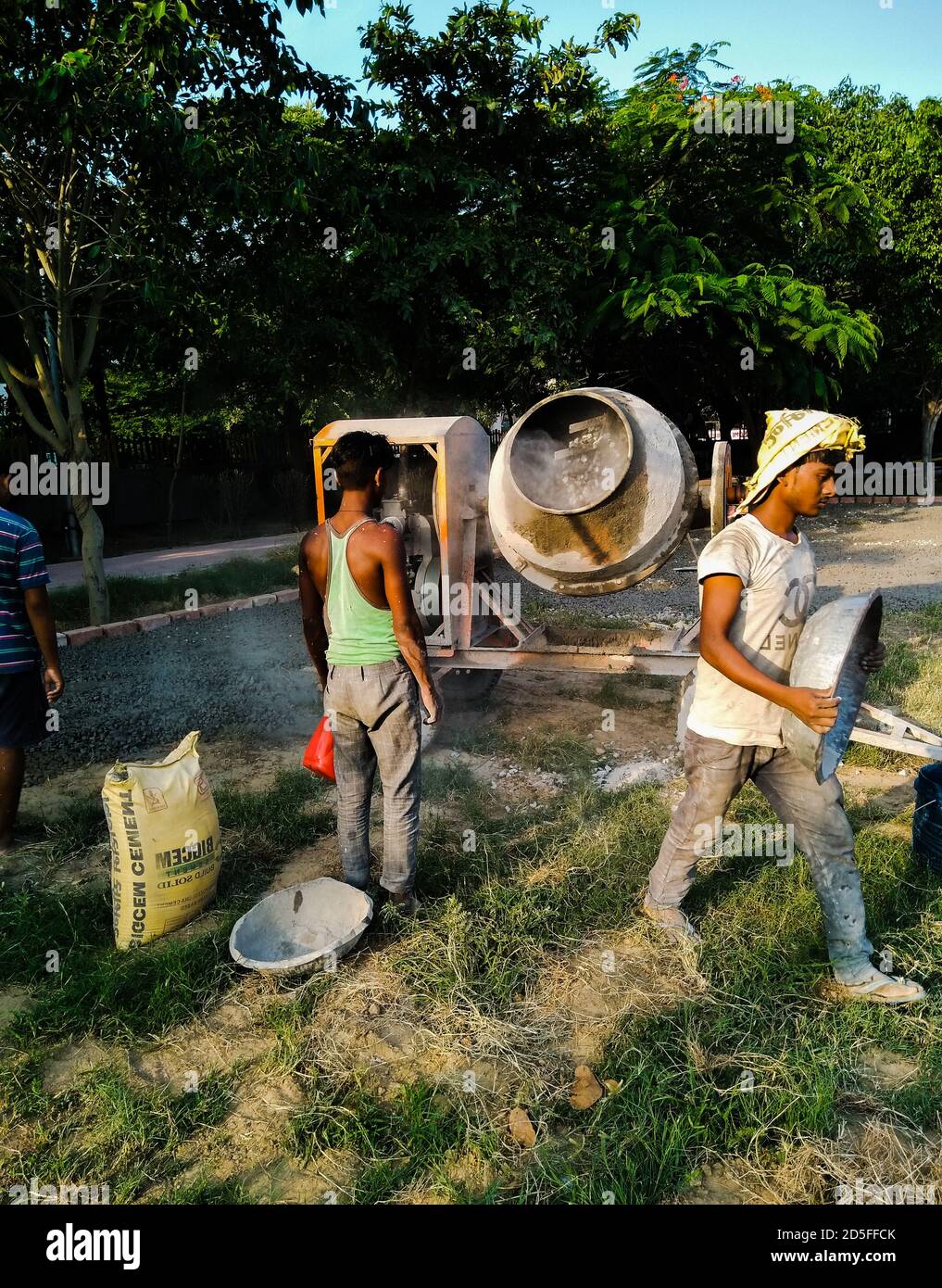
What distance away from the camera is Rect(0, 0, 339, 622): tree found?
5.59 metres

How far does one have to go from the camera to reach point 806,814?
275 cm

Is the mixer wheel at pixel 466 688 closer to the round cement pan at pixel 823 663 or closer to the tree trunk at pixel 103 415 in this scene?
the round cement pan at pixel 823 663

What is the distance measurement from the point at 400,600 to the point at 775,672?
127 cm

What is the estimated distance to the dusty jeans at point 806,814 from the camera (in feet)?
8.92

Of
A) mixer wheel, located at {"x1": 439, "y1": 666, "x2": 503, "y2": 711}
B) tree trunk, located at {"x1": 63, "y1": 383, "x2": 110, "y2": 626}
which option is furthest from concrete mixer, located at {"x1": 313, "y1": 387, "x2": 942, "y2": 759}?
tree trunk, located at {"x1": 63, "y1": 383, "x2": 110, "y2": 626}

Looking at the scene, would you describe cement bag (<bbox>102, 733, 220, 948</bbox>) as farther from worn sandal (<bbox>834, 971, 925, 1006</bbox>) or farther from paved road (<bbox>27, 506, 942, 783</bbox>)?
worn sandal (<bbox>834, 971, 925, 1006</bbox>)

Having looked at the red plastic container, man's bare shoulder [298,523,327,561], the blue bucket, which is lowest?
the blue bucket

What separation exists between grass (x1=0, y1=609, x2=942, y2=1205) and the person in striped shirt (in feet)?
1.38

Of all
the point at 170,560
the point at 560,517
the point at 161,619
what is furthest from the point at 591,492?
the point at 170,560

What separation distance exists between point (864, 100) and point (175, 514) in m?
16.4

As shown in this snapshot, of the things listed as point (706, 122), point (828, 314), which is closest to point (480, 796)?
point (828, 314)

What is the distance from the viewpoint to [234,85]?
21.2ft

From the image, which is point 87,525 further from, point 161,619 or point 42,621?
point 42,621

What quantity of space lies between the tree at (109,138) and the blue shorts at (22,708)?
11.5 feet
